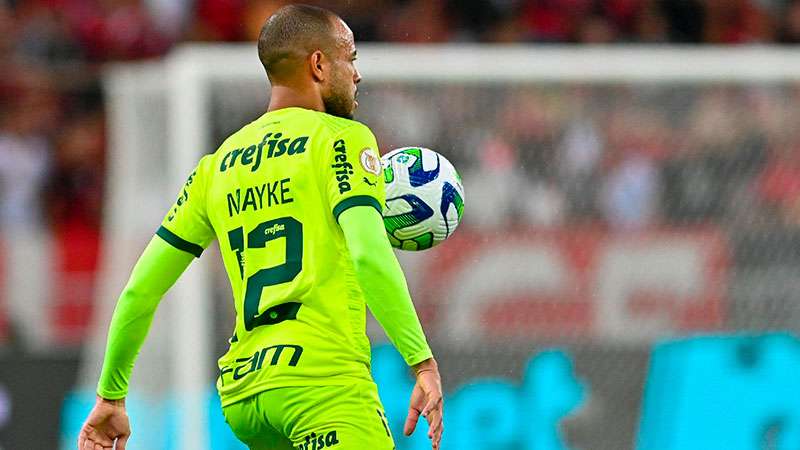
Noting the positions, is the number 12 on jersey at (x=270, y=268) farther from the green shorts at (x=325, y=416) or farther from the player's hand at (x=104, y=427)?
the player's hand at (x=104, y=427)

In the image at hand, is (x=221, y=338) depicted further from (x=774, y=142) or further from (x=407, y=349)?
(x=407, y=349)

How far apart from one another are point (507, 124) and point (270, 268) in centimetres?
434

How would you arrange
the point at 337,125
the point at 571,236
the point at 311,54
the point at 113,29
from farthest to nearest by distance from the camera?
1. the point at 113,29
2. the point at 571,236
3. the point at 311,54
4. the point at 337,125

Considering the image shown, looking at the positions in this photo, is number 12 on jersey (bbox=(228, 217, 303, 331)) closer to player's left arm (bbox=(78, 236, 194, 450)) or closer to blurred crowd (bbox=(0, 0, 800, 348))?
player's left arm (bbox=(78, 236, 194, 450))

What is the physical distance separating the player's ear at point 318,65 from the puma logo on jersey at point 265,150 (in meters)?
0.20

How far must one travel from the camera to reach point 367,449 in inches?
138

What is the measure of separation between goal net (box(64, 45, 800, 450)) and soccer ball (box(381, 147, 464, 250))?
2893 mm

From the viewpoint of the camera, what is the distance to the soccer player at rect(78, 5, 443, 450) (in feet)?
11.4

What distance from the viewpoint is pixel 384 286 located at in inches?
135

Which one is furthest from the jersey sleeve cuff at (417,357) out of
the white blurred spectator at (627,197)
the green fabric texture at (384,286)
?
the white blurred spectator at (627,197)

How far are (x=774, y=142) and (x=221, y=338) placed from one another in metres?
3.09

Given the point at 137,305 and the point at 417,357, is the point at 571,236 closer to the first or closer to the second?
the point at 137,305

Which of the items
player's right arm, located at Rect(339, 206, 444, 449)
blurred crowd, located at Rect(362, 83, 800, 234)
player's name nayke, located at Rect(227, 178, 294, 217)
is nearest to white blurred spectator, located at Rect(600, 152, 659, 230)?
blurred crowd, located at Rect(362, 83, 800, 234)

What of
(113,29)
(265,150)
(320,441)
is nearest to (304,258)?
(265,150)
